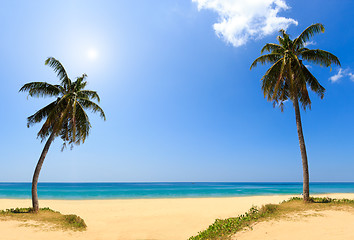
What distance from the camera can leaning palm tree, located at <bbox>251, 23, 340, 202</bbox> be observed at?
1398 cm

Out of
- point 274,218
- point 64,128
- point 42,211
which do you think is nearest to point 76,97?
point 64,128

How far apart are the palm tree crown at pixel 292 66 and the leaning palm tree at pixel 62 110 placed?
1398 cm

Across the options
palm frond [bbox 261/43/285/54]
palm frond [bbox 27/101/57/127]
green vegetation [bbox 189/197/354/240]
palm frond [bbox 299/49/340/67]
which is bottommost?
green vegetation [bbox 189/197/354/240]

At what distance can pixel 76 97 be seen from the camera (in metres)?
15.0

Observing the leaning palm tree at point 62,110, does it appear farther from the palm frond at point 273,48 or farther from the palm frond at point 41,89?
the palm frond at point 273,48

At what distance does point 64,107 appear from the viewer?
14.6 meters

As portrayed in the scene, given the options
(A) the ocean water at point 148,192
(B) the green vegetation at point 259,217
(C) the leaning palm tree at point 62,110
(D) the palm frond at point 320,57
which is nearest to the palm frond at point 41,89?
(C) the leaning palm tree at point 62,110

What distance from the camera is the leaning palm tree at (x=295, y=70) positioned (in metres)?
14.0

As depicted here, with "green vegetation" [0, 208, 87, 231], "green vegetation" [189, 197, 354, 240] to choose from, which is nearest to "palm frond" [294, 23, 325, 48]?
"green vegetation" [189, 197, 354, 240]

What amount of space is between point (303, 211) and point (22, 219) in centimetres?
1552

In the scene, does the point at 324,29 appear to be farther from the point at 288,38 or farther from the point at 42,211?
the point at 42,211

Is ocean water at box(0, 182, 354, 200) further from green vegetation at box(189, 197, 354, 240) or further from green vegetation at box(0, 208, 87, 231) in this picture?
green vegetation at box(189, 197, 354, 240)

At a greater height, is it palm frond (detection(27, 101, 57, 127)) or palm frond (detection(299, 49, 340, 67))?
palm frond (detection(299, 49, 340, 67))

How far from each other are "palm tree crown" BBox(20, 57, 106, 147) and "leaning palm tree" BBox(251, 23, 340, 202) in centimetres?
1402
